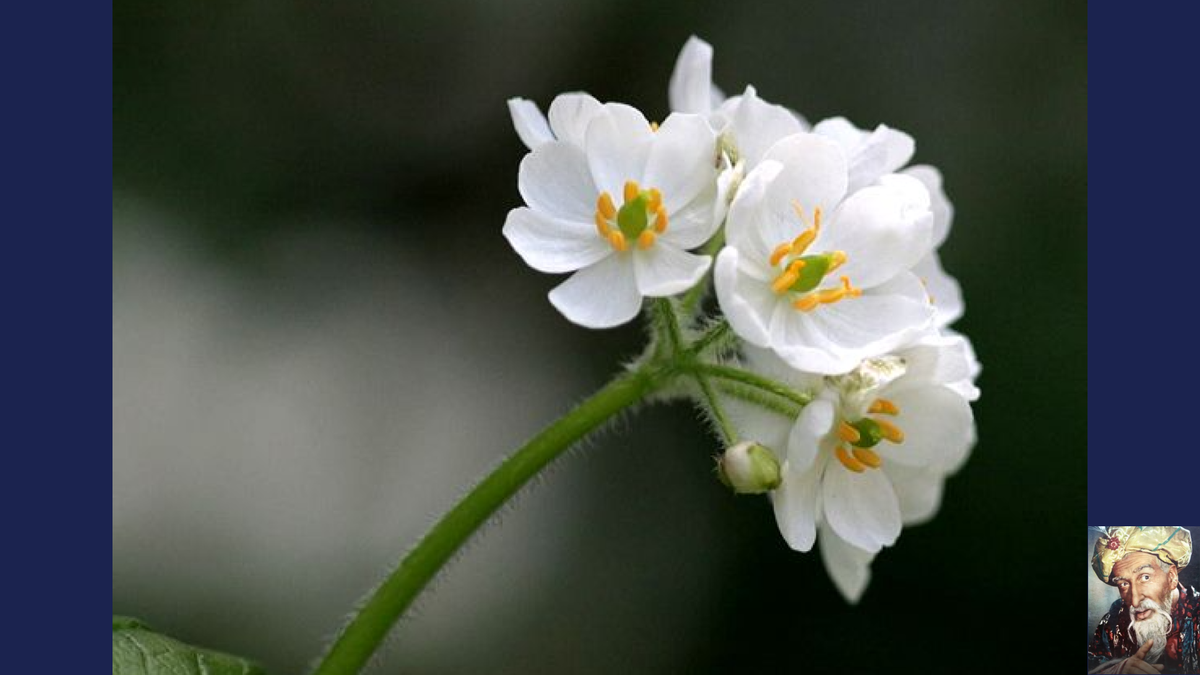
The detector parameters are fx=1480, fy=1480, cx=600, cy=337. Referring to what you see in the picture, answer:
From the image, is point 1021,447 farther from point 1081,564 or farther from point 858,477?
point 858,477

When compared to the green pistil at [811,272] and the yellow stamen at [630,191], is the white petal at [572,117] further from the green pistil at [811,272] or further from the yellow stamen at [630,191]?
the green pistil at [811,272]

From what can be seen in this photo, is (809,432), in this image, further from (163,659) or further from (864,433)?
(163,659)

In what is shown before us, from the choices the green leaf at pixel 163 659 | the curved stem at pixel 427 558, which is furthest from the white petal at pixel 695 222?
the green leaf at pixel 163 659

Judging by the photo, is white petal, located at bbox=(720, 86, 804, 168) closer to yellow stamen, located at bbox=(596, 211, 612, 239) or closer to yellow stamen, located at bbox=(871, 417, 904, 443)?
yellow stamen, located at bbox=(596, 211, 612, 239)

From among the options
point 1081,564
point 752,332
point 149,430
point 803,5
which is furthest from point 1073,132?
point 752,332

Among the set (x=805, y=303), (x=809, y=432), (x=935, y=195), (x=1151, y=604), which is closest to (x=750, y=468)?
(x=809, y=432)

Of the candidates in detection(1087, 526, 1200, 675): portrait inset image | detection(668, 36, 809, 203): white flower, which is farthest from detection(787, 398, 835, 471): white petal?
detection(1087, 526, 1200, 675): portrait inset image
